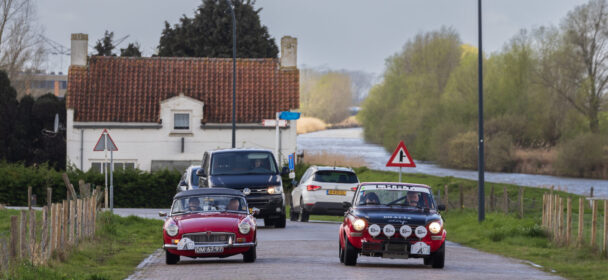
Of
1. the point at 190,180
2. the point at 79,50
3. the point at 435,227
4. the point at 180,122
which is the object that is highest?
the point at 79,50

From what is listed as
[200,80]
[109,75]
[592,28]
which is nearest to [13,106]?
[109,75]

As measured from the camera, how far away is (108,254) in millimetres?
21484

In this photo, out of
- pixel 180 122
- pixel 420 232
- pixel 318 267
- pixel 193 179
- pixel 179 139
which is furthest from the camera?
pixel 180 122

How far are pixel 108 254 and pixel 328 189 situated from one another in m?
12.5

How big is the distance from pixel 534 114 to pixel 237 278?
6648 centimetres

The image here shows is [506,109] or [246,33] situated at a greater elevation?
[246,33]

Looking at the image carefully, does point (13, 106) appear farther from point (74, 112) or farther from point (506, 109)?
point (506, 109)

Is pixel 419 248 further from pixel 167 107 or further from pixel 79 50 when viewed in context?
pixel 79 50

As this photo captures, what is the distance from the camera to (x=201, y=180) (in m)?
30.4

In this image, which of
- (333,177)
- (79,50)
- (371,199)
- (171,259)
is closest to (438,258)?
(371,199)

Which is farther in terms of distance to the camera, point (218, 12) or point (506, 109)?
point (506, 109)

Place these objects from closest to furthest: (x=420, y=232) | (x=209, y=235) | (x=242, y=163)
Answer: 1. (x=420, y=232)
2. (x=209, y=235)
3. (x=242, y=163)

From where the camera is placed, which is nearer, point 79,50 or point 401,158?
point 401,158

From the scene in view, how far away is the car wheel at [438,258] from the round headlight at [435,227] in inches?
13.6
